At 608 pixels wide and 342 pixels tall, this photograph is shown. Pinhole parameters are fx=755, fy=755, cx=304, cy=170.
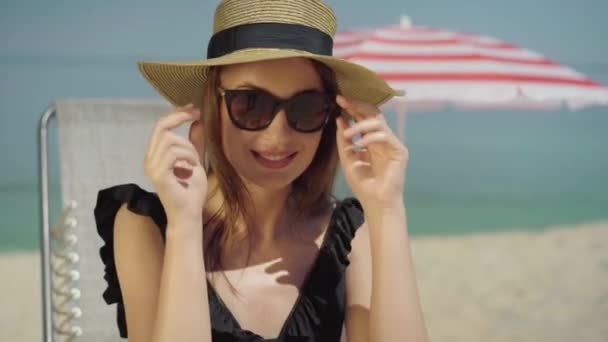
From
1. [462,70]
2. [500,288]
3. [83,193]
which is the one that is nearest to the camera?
[83,193]

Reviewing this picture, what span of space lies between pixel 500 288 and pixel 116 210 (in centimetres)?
462

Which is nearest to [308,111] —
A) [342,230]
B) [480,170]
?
[342,230]

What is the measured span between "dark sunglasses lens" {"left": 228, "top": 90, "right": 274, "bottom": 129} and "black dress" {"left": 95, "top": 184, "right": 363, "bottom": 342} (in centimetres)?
21

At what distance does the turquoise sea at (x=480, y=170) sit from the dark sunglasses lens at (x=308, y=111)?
5.25 metres

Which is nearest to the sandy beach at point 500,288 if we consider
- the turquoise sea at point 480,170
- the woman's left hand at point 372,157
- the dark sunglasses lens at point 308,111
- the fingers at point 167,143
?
the turquoise sea at point 480,170

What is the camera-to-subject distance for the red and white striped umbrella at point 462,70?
3342 mm

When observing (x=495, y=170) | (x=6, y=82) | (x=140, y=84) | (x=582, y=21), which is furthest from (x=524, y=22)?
(x=6, y=82)

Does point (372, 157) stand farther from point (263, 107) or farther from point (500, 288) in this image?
point (500, 288)

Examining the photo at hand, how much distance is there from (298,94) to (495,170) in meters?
7.12

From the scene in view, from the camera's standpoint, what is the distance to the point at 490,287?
17.9 ft

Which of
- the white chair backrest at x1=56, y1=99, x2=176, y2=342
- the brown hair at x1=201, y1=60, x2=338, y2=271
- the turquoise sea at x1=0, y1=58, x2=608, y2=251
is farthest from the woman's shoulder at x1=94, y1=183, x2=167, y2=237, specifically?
the turquoise sea at x1=0, y1=58, x2=608, y2=251

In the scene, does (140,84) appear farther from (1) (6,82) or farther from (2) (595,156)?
(2) (595,156)

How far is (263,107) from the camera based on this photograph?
3.51ft

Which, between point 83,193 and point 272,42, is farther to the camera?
point 83,193
